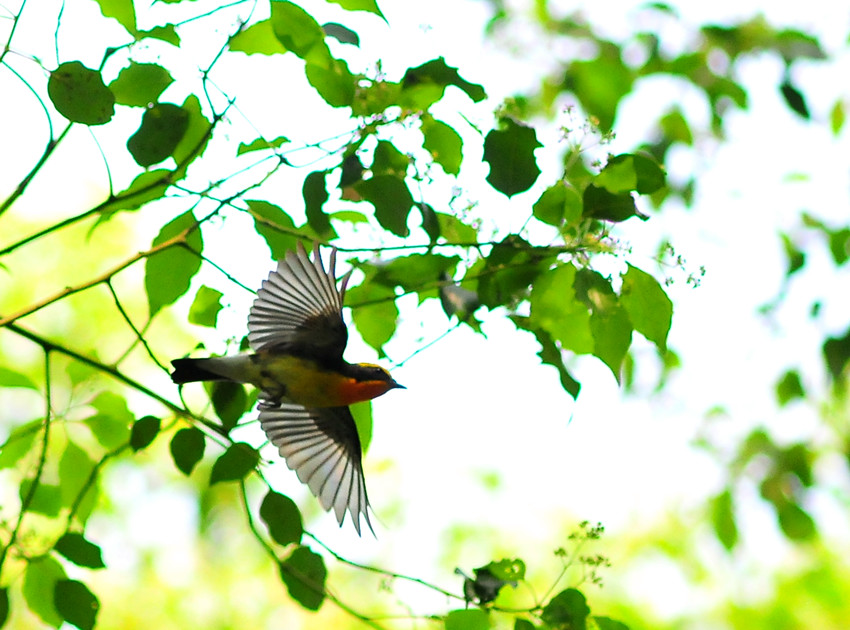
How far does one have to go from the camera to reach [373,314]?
1874 mm

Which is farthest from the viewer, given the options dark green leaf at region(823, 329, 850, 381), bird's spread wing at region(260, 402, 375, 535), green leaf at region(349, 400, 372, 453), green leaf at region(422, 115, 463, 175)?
dark green leaf at region(823, 329, 850, 381)

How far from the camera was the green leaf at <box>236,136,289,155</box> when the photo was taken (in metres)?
1.78

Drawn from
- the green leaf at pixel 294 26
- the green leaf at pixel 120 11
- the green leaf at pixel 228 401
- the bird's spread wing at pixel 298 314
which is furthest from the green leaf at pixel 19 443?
the green leaf at pixel 294 26

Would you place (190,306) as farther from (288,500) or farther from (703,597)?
(703,597)

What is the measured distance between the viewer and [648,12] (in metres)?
5.91

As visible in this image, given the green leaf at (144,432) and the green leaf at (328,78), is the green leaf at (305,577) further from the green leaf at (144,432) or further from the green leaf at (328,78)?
the green leaf at (328,78)

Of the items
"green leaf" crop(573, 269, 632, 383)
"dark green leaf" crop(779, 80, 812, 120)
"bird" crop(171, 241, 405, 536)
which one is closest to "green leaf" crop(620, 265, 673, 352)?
"green leaf" crop(573, 269, 632, 383)

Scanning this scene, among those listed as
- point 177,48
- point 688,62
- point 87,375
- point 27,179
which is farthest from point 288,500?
point 688,62

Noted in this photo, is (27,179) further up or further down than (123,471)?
further down

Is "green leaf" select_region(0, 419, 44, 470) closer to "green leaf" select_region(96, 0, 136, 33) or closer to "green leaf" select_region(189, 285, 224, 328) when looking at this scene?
"green leaf" select_region(189, 285, 224, 328)

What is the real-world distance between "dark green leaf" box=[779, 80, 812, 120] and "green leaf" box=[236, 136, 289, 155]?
2.83 metres

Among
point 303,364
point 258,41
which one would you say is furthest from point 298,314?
point 258,41

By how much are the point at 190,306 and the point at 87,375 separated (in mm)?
351

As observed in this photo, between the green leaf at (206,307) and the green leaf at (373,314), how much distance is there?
0.27 meters
